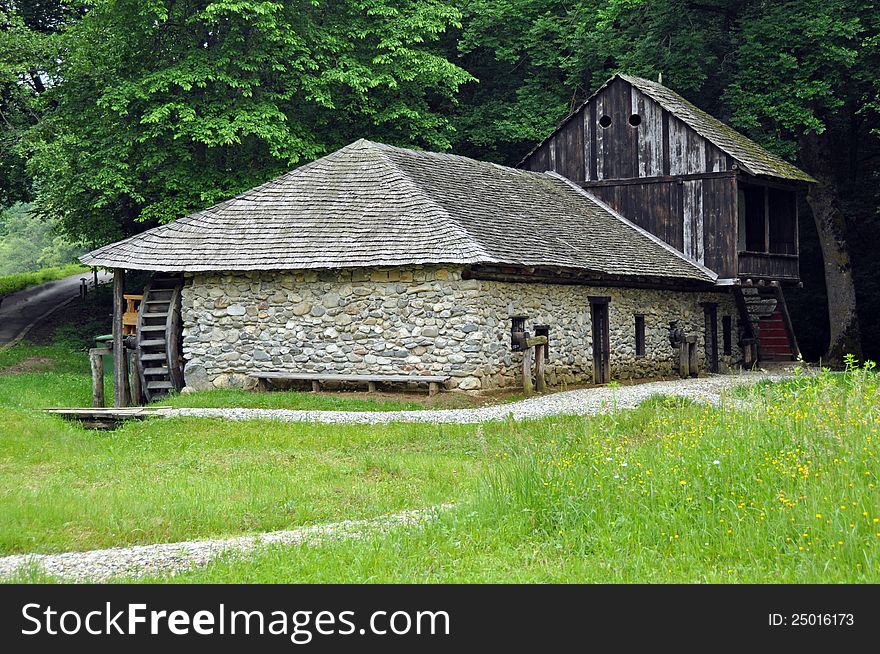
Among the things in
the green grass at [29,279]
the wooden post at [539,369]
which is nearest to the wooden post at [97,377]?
the wooden post at [539,369]

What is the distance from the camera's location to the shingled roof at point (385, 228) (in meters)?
21.8

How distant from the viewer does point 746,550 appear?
8.16m

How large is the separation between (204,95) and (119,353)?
Result: 8949mm

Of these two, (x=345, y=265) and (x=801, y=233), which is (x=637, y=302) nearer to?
(x=345, y=265)

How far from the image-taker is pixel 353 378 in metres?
21.7

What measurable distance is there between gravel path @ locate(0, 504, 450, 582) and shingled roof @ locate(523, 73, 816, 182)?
2060 cm

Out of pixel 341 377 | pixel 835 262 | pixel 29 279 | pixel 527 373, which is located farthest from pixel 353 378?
pixel 29 279

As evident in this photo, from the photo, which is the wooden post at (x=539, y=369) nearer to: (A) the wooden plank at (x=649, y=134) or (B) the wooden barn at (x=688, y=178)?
(B) the wooden barn at (x=688, y=178)

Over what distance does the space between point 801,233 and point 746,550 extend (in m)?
31.1

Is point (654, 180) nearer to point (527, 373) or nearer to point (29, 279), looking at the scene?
point (527, 373)

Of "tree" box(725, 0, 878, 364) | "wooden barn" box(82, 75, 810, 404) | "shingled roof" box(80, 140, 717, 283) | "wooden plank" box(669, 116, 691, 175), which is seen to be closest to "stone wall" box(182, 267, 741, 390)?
"wooden barn" box(82, 75, 810, 404)

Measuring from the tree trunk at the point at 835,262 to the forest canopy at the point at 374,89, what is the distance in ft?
0.21

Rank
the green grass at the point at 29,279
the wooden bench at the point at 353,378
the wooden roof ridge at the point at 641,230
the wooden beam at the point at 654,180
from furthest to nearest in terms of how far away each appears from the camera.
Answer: the green grass at the point at 29,279, the wooden roof ridge at the point at 641,230, the wooden beam at the point at 654,180, the wooden bench at the point at 353,378

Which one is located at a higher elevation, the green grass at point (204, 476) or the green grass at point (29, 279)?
the green grass at point (29, 279)
